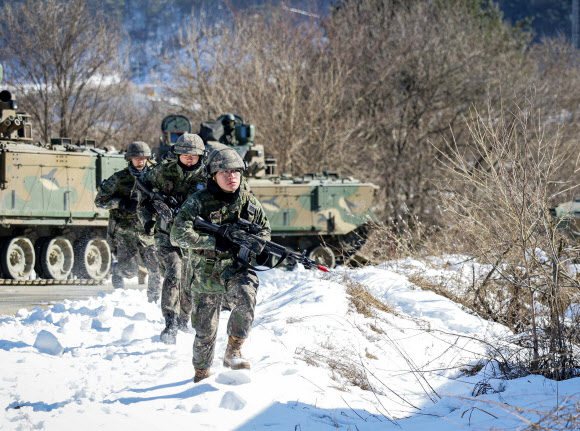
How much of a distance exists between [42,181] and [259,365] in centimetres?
966

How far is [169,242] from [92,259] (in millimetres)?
8859

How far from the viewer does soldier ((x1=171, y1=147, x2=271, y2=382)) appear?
6.22 metres

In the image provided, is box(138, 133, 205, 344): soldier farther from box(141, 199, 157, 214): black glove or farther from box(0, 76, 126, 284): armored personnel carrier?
box(0, 76, 126, 284): armored personnel carrier

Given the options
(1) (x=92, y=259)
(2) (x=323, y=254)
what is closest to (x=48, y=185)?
(1) (x=92, y=259)

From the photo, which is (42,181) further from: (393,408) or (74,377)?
(393,408)

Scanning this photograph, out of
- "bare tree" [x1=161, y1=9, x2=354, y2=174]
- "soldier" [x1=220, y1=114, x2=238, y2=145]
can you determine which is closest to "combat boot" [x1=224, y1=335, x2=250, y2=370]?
"soldier" [x1=220, y1=114, x2=238, y2=145]

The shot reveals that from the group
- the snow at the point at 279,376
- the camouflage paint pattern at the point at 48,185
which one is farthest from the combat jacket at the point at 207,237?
the camouflage paint pattern at the point at 48,185

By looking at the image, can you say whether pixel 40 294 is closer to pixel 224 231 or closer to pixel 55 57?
pixel 224 231

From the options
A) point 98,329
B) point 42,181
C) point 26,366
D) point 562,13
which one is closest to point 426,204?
point 42,181

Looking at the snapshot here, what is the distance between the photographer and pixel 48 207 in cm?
1535

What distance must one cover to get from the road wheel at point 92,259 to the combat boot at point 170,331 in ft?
28.1

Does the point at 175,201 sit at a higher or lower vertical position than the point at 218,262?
higher

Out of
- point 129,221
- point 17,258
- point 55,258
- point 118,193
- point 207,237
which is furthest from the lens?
point 55,258

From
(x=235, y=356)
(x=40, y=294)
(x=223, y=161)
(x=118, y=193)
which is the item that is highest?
(x=223, y=161)
